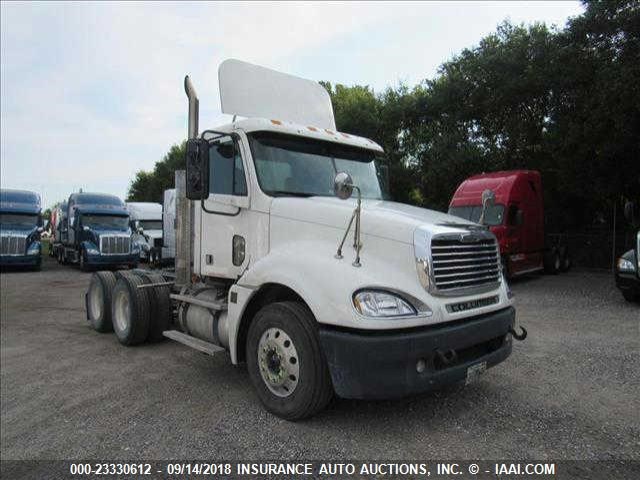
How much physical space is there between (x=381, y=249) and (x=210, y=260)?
2.42 metres

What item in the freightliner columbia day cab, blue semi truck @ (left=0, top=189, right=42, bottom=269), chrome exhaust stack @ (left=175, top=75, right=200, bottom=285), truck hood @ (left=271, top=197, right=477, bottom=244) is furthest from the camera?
the freightliner columbia day cab

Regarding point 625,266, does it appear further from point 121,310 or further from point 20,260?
point 20,260

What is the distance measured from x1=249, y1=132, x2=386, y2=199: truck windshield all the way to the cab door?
0.23 metres

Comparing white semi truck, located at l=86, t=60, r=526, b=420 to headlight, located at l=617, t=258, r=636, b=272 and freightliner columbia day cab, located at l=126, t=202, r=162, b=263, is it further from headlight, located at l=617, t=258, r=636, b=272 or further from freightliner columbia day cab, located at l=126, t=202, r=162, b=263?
freightliner columbia day cab, located at l=126, t=202, r=162, b=263

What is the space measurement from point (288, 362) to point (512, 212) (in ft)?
37.2

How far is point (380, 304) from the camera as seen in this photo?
354 cm

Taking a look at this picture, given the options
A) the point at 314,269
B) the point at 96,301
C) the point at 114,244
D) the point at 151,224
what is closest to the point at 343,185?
the point at 314,269

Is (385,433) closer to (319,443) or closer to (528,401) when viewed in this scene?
(319,443)

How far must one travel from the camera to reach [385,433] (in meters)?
3.85

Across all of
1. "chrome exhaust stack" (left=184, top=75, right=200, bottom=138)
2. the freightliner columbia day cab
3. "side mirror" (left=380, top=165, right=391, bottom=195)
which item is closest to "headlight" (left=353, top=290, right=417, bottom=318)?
"side mirror" (left=380, top=165, right=391, bottom=195)

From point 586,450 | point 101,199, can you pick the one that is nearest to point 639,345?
point 586,450

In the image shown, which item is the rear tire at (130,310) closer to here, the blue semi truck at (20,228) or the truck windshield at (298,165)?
the truck windshield at (298,165)

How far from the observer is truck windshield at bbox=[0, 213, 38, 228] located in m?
20.7

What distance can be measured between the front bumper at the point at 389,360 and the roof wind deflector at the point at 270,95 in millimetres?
3068
